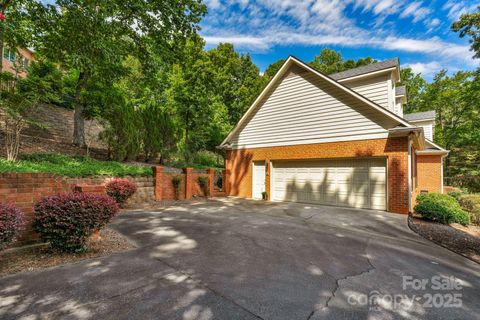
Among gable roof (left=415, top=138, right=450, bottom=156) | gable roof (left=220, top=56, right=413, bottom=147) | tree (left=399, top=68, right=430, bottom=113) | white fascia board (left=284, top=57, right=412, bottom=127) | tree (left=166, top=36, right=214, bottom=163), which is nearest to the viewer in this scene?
white fascia board (left=284, top=57, right=412, bottom=127)

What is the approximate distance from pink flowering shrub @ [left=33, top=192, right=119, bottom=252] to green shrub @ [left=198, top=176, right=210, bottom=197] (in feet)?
26.9

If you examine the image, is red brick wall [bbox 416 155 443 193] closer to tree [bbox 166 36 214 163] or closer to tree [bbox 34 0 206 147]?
tree [bbox 166 36 214 163]

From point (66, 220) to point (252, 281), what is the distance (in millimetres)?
3211

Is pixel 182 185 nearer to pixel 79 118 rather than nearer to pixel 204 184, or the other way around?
pixel 204 184

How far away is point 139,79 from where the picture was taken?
15.5 meters

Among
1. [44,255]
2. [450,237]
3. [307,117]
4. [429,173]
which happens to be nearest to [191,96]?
[307,117]

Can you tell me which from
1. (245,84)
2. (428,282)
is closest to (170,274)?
(428,282)

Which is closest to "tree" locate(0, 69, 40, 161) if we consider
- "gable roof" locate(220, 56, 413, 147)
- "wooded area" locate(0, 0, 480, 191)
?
"wooded area" locate(0, 0, 480, 191)

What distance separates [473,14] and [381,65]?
1041 centimetres

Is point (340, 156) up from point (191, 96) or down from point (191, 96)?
down

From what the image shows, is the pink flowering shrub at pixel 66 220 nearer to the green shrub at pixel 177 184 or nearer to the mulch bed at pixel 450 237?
the green shrub at pixel 177 184

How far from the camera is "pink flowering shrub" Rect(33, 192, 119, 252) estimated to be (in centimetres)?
360

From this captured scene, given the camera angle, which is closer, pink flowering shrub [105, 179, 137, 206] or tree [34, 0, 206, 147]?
pink flowering shrub [105, 179, 137, 206]

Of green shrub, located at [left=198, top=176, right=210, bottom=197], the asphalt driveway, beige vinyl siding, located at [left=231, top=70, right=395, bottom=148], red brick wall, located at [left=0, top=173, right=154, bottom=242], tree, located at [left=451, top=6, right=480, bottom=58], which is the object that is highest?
tree, located at [left=451, top=6, right=480, bottom=58]
